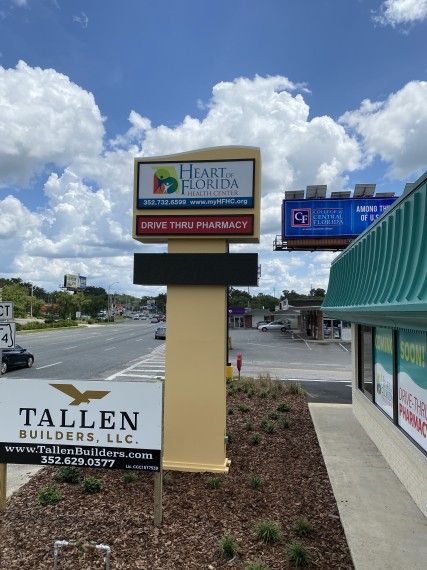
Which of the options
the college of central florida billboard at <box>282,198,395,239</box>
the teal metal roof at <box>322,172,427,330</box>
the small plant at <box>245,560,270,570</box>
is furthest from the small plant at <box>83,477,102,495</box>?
the college of central florida billboard at <box>282,198,395,239</box>

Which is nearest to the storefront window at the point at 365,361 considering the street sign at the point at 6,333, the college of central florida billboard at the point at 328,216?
the street sign at the point at 6,333

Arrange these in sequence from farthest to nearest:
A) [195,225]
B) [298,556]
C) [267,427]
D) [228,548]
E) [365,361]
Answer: [365,361] < [267,427] < [195,225] < [228,548] < [298,556]

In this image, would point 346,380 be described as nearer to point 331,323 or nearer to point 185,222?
point 185,222

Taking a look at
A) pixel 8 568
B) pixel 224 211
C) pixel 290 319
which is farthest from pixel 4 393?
pixel 290 319

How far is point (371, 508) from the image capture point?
5.76m

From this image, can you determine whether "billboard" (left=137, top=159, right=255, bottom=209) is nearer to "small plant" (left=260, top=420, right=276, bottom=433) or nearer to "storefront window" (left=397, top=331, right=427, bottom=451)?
"storefront window" (left=397, top=331, right=427, bottom=451)

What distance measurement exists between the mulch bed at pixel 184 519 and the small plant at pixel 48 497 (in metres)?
0.07

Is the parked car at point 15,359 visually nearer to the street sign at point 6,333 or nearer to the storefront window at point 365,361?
the street sign at point 6,333

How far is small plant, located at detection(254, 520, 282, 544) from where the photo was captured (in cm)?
469

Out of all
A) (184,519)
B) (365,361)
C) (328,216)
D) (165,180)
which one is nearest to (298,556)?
(184,519)

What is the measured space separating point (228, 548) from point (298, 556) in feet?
2.15

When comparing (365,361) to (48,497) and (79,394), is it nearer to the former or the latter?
(79,394)

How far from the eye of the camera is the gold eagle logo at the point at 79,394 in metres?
5.38

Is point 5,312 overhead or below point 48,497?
overhead
